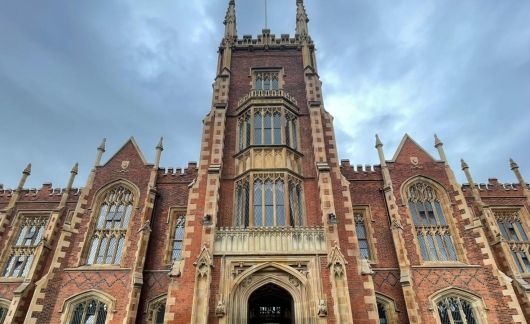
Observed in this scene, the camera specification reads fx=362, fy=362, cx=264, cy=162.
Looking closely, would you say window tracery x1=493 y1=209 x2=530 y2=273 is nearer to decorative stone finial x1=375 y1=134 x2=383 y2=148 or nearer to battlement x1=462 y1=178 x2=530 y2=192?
battlement x1=462 y1=178 x2=530 y2=192

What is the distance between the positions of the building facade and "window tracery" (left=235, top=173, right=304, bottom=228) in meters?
0.07

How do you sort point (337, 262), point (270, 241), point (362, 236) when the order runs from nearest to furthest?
point (337, 262) → point (270, 241) → point (362, 236)

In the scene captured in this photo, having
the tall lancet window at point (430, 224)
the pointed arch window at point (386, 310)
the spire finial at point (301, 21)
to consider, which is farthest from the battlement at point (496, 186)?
the spire finial at point (301, 21)

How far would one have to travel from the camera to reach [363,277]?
15.3 meters

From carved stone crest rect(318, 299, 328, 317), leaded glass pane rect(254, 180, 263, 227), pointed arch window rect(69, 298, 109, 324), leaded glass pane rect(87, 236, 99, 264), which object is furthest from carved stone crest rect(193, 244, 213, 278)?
leaded glass pane rect(87, 236, 99, 264)

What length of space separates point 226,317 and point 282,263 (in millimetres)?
3085

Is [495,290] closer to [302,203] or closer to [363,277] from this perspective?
[363,277]

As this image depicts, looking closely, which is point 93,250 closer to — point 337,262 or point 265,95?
point 265,95

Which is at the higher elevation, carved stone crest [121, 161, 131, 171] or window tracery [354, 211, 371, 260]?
carved stone crest [121, 161, 131, 171]

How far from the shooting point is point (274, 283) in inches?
589

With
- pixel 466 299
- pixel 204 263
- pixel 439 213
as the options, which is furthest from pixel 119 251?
pixel 439 213

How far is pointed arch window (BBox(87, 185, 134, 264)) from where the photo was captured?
19.9 meters

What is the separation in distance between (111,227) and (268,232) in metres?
10.2

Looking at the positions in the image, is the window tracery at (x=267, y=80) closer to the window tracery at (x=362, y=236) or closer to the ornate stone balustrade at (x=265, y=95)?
the ornate stone balustrade at (x=265, y=95)
